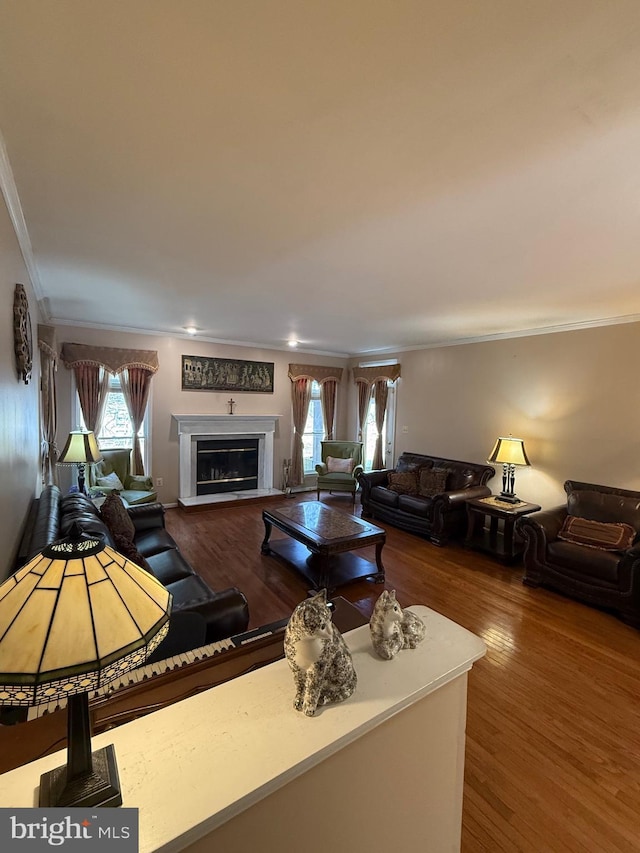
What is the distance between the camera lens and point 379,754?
2.95 feet

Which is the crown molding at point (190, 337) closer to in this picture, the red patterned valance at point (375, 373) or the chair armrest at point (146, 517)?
the red patterned valance at point (375, 373)

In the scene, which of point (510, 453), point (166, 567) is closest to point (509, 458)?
point (510, 453)

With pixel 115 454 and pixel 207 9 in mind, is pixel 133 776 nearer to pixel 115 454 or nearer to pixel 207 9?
pixel 207 9

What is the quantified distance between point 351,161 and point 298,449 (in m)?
5.53

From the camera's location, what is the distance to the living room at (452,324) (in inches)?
57.1

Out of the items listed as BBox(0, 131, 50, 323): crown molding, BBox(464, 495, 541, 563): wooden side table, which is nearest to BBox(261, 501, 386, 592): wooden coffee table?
BBox(464, 495, 541, 563): wooden side table

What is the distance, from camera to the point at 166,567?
8.82 ft

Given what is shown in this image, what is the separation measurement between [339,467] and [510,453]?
2.86m

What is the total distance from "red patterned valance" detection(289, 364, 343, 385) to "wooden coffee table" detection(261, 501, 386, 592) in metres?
3.10

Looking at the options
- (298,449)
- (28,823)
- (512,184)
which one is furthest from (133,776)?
(298,449)

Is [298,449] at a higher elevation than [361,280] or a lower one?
lower

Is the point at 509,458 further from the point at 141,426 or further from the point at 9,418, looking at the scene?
the point at 141,426

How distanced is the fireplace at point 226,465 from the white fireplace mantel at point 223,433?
100 mm

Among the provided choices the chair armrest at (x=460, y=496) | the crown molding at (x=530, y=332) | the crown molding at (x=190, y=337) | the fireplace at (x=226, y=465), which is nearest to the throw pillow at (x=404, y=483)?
the chair armrest at (x=460, y=496)
